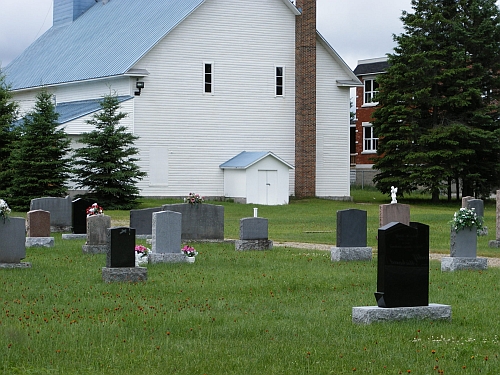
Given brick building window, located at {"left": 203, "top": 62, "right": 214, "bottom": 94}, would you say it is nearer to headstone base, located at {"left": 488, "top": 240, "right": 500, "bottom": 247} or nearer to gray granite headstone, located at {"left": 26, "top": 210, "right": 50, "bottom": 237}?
gray granite headstone, located at {"left": 26, "top": 210, "right": 50, "bottom": 237}

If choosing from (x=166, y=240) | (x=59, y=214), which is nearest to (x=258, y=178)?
(x=59, y=214)

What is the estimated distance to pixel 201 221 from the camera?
966 inches

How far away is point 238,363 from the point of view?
29.6 feet

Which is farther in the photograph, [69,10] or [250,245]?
[69,10]

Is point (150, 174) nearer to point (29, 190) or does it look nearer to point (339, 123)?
point (29, 190)

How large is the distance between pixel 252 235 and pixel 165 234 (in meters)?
4.00

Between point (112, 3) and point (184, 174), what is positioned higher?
point (112, 3)

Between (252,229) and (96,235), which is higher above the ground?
(252,229)

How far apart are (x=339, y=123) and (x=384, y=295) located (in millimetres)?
42312

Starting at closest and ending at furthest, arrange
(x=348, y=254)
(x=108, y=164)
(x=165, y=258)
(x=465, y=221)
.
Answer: (x=465, y=221) < (x=165, y=258) < (x=348, y=254) < (x=108, y=164)

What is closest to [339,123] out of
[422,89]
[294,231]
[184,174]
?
[422,89]

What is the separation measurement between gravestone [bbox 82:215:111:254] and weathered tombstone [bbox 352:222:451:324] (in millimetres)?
10791

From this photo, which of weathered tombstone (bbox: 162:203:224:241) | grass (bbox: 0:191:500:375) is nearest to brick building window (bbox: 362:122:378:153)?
weathered tombstone (bbox: 162:203:224:241)

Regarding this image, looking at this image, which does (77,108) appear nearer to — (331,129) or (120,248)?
(331,129)
